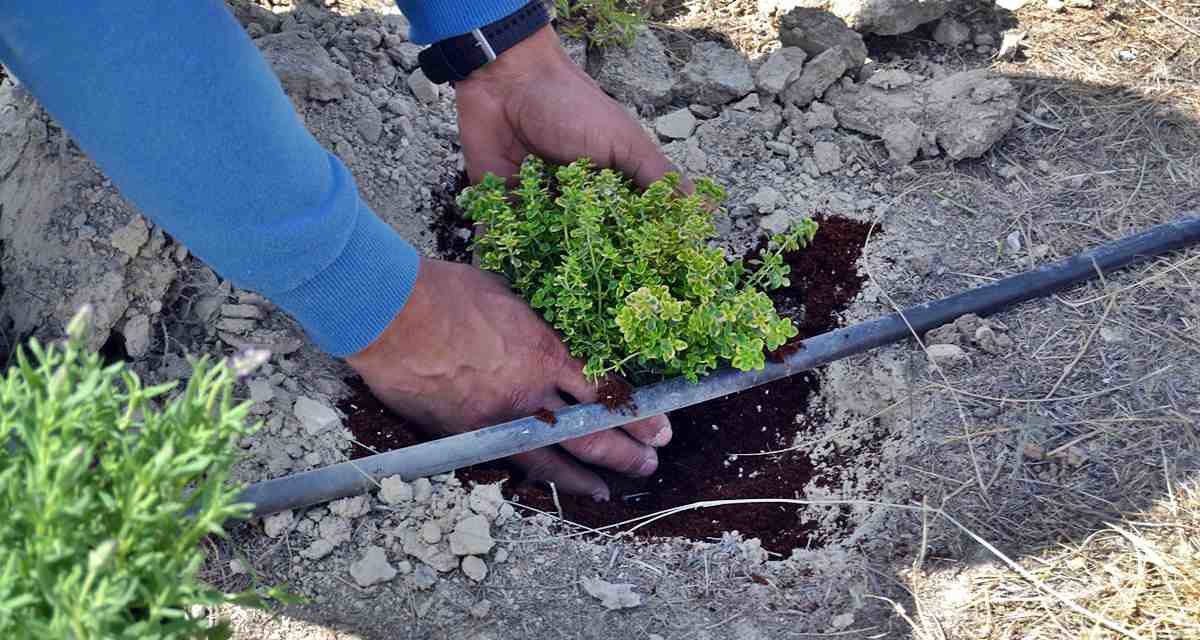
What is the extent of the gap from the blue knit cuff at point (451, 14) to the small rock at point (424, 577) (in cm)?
138

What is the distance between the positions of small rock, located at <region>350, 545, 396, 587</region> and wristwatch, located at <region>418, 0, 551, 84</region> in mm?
1323

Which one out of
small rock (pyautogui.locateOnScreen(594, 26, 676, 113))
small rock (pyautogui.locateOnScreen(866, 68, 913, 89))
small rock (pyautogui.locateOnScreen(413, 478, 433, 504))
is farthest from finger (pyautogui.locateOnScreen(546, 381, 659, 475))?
small rock (pyautogui.locateOnScreen(866, 68, 913, 89))

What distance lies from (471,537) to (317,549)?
0.33m

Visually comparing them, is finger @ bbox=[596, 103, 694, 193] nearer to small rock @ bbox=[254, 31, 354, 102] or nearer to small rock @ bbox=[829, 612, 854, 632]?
small rock @ bbox=[254, 31, 354, 102]

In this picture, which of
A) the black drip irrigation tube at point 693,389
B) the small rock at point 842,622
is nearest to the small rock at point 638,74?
the black drip irrigation tube at point 693,389

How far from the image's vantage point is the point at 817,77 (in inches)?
128

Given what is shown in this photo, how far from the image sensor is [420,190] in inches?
121

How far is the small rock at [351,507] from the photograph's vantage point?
2.33 meters

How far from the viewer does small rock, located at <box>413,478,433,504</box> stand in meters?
2.38

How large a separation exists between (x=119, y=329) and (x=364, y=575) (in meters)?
0.88

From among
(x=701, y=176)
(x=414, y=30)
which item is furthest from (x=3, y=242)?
(x=701, y=176)

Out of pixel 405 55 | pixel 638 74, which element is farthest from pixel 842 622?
pixel 405 55

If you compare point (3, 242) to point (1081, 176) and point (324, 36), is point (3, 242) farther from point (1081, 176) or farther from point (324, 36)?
point (1081, 176)

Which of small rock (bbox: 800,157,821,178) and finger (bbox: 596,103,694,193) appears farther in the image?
small rock (bbox: 800,157,821,178)
